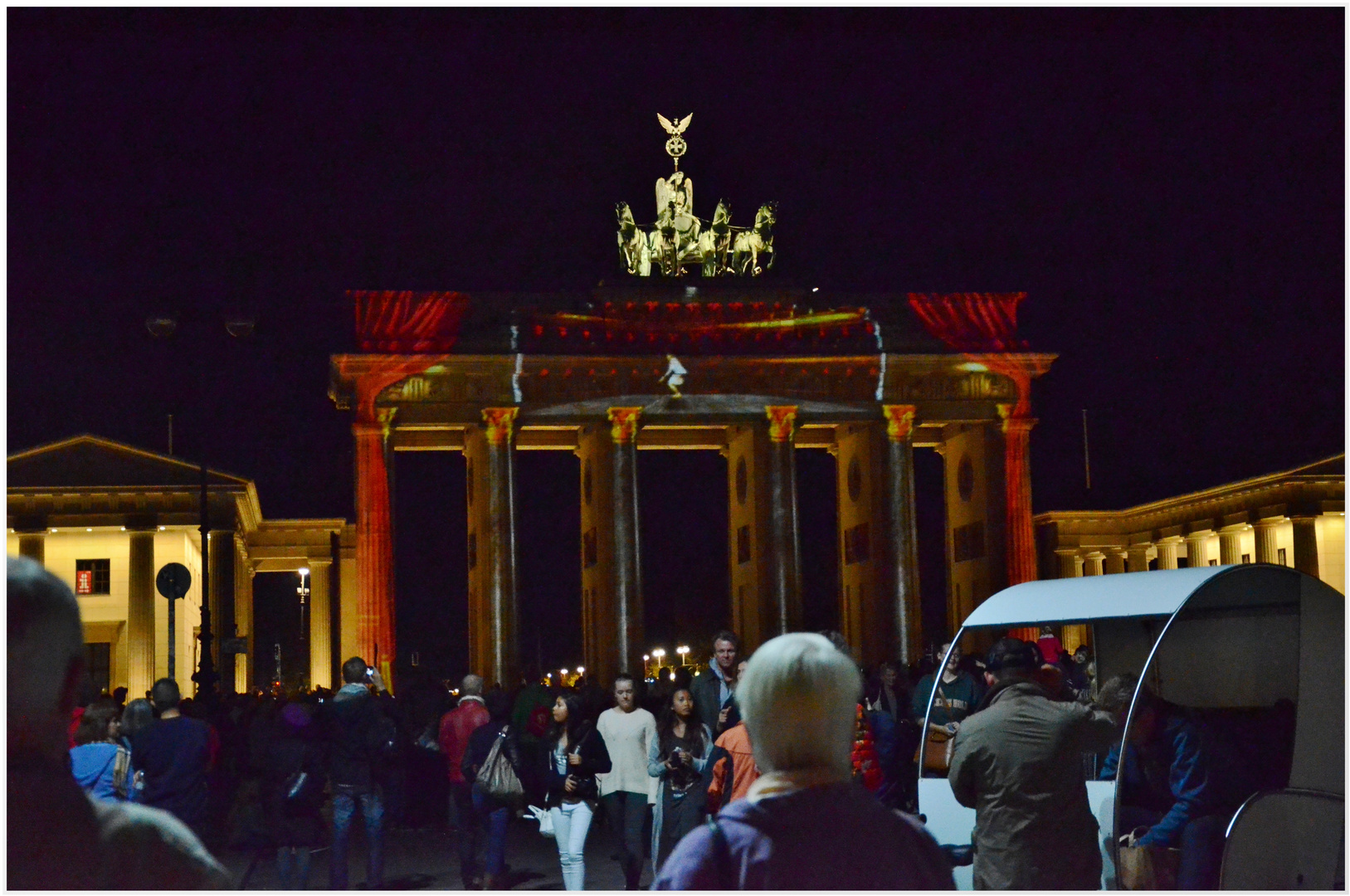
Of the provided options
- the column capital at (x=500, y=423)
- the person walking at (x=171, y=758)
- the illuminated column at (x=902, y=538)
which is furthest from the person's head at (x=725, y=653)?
the column capital at (x=500, y=423)

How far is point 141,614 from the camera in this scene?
177 feet

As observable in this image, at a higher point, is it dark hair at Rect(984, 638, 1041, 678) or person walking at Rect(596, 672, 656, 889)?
dark hair at Rect(984, 638, 1041, 678)

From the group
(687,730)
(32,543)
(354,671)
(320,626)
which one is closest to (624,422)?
(32,543)

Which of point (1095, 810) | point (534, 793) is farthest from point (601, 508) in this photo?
point (1095, 810)

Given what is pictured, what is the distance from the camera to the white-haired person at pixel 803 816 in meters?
4.10

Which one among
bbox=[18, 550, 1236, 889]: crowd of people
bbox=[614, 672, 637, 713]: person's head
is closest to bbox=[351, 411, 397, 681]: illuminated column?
bbox=[18, 550, 1236, 889]: crowd of people

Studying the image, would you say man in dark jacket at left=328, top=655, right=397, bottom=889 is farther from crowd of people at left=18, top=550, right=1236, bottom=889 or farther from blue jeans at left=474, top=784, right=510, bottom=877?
blue jeans at left=474, top=784, right=510, bottom=877

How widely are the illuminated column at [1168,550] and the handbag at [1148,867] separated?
187 feet

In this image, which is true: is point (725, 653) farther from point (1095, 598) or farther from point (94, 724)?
point (94, 724)

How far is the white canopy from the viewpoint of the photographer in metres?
11.5

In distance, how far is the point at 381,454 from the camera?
51.3 meters

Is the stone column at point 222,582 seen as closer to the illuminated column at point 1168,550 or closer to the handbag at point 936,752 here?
the illuminated column at point 1168,550

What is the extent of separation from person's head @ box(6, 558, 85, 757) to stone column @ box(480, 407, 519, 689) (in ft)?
155

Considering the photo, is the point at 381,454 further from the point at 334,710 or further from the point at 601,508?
the point at 334,710
